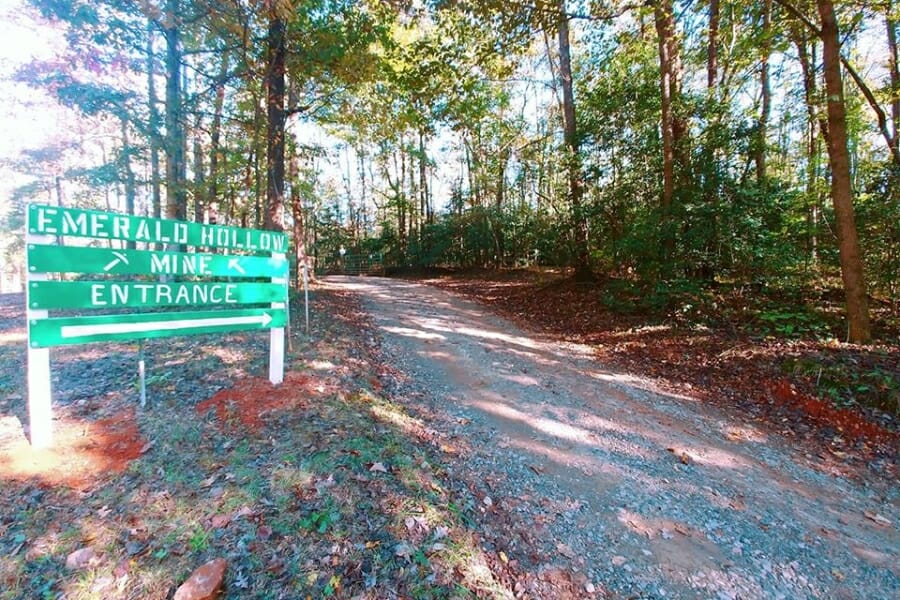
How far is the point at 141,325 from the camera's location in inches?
126

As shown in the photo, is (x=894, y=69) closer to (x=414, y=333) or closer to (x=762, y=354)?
(x=762, y=354)

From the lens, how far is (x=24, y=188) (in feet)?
89.8

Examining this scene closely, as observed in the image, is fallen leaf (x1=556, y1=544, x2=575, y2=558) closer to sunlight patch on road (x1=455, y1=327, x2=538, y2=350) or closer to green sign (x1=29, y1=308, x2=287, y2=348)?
green sign (x1=29, y1=308, x2=287, y2=348)

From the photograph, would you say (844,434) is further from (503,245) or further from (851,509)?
(503,245)

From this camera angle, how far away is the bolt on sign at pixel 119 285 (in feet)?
8.99

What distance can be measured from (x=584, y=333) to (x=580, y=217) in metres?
3.53

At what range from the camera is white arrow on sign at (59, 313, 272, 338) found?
2.89 metres

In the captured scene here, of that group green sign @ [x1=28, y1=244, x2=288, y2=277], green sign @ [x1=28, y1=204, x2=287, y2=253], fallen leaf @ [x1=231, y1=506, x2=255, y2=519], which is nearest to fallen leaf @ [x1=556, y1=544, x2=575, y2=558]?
fallen leaf @ [x1=231, y1=506, x2=255, y2=519]

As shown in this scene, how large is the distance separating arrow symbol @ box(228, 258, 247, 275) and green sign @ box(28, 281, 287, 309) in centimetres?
13

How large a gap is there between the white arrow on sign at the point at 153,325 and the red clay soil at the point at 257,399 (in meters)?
0.69

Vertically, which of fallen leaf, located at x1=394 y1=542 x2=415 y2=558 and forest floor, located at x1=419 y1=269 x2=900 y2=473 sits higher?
forest floor, located at x1=419 y1=269 x2=900 y2=473

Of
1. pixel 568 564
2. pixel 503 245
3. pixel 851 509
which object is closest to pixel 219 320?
pixel 568 564

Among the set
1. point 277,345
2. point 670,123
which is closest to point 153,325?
point 277,345

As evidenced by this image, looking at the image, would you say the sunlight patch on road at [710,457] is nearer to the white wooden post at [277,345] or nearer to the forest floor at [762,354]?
the forest floor at [762,354]
